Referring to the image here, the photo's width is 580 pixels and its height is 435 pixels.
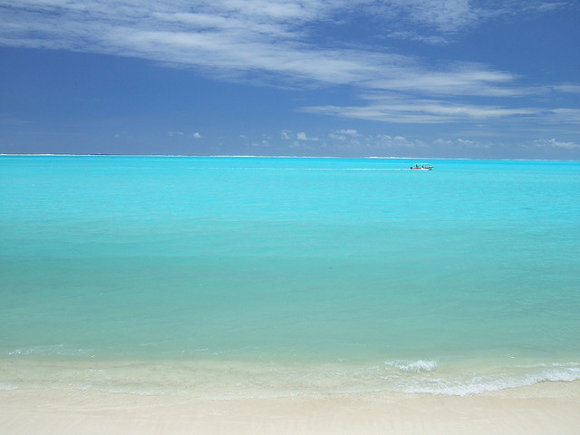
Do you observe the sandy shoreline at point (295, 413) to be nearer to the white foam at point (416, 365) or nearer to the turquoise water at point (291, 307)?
the turquoise water at point (291, 307)

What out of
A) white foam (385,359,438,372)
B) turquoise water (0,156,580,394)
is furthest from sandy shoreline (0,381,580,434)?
white foam (385,359,438,372)

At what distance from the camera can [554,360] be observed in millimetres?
5414

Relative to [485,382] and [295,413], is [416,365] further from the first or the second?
[295,413]

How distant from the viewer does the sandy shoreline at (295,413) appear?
12.9 feet

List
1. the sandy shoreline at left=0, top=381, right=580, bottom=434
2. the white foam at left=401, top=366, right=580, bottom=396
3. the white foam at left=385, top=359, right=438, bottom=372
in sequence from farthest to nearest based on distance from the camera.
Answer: the white foam at left=385, top=359, right=438, bottom=372 → the white foam at left=401, top=366, right=580, bottom=396 → the sandy shoreline at left=0, top=381, right=580, bottom=434

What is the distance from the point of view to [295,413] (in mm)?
4188

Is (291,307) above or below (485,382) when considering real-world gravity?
below

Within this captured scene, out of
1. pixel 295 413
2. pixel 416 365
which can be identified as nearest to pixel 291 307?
pixel 416 365

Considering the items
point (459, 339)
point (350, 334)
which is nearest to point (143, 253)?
point (350, 334)

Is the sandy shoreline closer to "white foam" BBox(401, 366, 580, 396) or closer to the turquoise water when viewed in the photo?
"white foam" BBox(401, 366, 580, 396)

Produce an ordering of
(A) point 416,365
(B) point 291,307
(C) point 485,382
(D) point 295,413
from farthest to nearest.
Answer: (B) point 291,307
(A) point 416,365
(C) point 485,382
(D) point 295,413

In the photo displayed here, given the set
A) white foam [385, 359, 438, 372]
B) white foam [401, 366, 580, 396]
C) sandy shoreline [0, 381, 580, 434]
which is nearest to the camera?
sandy shoreline [0, 381, 580, 434]

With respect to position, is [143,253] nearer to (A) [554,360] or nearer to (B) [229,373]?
(B) [229,373]

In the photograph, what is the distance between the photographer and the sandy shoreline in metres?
3.92
